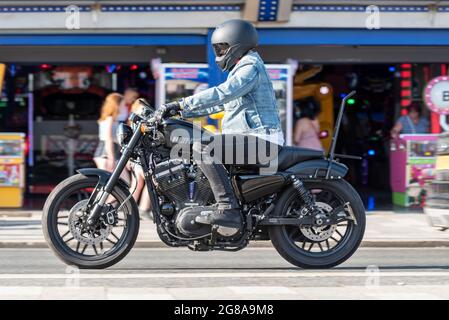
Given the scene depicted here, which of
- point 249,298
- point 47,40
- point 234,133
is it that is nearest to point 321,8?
point 47,40

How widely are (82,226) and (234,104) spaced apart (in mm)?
1522

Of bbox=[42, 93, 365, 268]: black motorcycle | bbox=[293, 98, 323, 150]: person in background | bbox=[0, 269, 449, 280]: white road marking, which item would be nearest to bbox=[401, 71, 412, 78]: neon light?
bbox=[293, 98, 323, 150]: person in background

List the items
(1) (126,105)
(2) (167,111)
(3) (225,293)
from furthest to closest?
(1) (126,105) < (2) (167,111) < (3) (225,293)

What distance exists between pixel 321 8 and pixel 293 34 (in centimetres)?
59

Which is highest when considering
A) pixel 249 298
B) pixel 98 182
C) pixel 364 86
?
pixel 364 86

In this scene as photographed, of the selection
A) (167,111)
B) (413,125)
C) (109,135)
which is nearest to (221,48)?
(167,111)

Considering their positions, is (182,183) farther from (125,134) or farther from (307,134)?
(307,134)

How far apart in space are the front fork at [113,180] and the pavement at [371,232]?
3.28 m

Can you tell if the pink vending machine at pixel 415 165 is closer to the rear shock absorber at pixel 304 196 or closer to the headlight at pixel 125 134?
the rear shock absorber at pixel 304 196

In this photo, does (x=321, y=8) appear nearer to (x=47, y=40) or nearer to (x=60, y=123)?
(x=47, y=40)

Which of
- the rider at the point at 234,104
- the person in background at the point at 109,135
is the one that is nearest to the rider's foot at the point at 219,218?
the rider at the point at 234,104

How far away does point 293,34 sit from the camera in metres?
14.7

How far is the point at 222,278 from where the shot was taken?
7195 millimetres

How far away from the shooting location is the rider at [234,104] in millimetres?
7141
